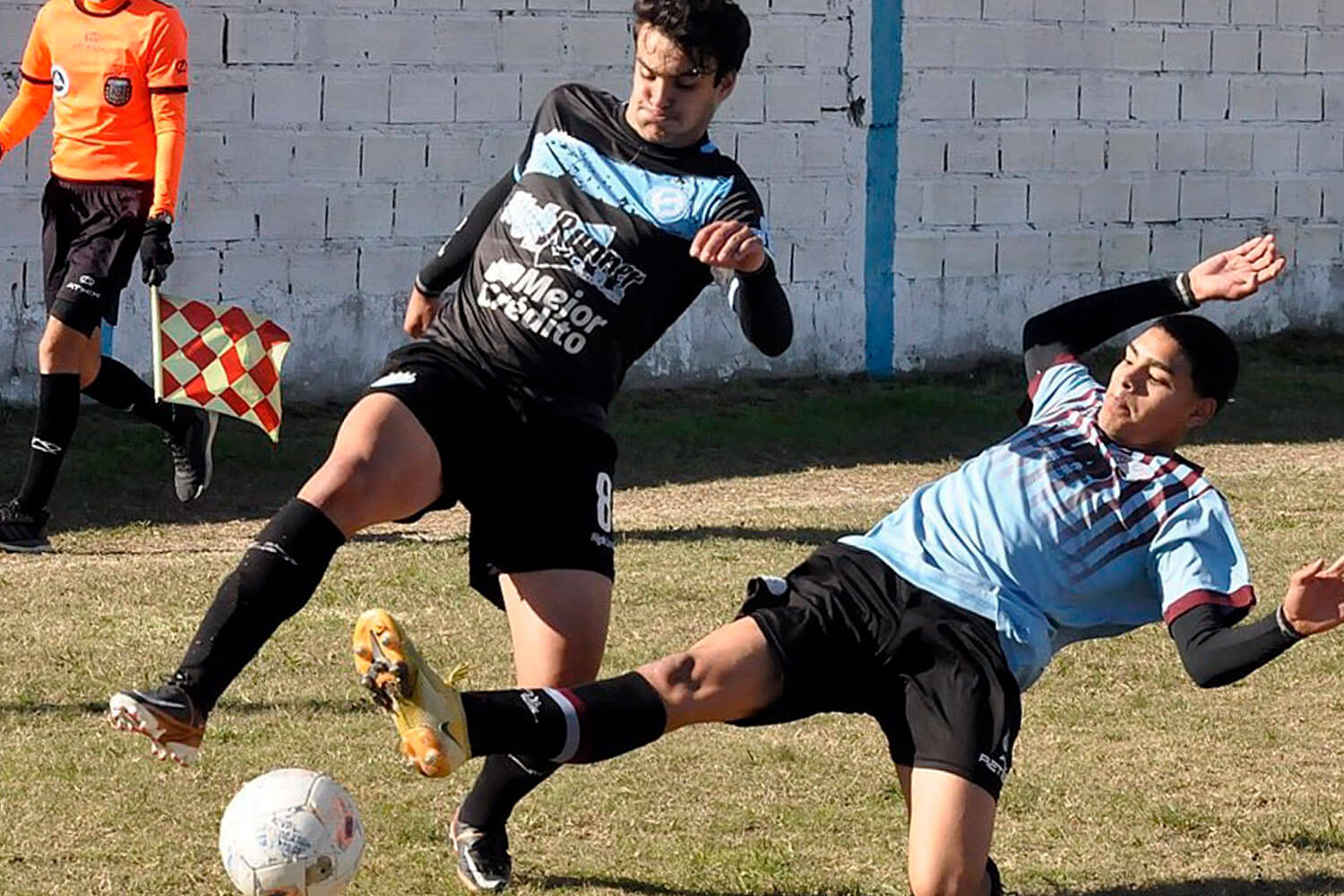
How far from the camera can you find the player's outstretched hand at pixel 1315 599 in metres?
4.29

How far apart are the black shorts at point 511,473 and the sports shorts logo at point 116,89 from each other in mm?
4440

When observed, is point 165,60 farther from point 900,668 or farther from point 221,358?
point 900,668

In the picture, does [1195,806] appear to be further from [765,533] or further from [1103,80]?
[1103,80]

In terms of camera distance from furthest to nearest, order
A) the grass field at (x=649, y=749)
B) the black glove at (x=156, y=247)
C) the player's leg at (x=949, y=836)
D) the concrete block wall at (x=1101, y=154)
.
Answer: the concrete block wall at (x=1101, y=154) → the black glove at (x=156, y=247) → the grass field at (x=649, y=749) → the player's leg at (x=949, y=836)

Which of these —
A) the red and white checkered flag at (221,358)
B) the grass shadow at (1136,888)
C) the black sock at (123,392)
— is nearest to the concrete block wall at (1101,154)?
the red and white checkered flag at (221,358)

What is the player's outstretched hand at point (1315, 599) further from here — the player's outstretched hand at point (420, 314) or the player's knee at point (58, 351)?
the player's knee at point (58, 351)

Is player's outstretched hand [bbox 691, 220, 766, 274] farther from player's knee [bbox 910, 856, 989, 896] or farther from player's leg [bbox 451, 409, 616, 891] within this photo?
player's knee [bbox 910, 856, 989, 896]

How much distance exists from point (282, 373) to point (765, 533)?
3.54 m

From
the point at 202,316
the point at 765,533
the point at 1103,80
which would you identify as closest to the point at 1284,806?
the point at 765,533

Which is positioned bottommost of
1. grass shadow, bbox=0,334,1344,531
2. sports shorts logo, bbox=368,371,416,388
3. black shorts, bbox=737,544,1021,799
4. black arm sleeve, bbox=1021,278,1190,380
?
grass shadow, bbox=0,334,1344,531

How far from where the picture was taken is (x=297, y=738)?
20.5 ft

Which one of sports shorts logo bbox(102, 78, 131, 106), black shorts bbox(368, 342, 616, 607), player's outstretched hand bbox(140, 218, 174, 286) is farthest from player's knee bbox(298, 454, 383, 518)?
sports shorts logo bbox(102, 78, 131, 106)

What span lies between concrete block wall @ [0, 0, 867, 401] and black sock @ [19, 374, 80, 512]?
98.5 inches

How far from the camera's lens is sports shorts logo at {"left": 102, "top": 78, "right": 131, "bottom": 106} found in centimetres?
905
